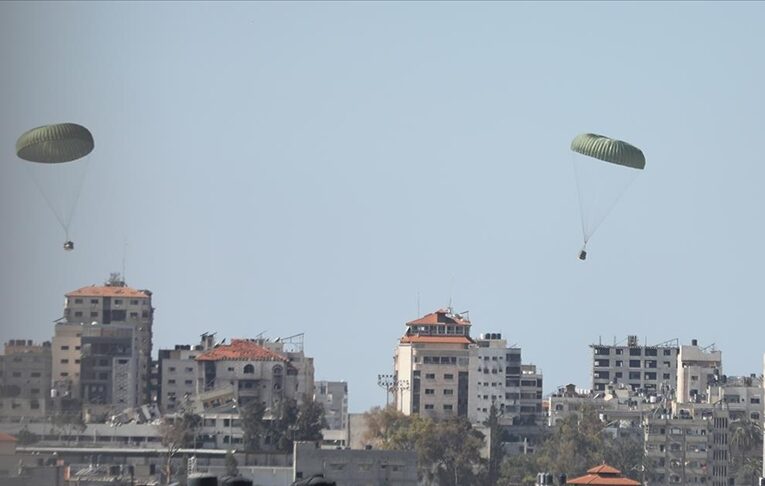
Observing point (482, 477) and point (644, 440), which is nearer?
point (482, 477)

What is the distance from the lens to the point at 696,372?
457 ft

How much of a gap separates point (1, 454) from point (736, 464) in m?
85.6

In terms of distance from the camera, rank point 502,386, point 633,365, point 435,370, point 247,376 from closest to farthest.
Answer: point 247,376 → point 435,370 → point 502,386 → point 633,365

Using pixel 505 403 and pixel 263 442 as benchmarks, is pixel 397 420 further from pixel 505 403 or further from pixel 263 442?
pixel 505 403

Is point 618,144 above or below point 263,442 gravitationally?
above

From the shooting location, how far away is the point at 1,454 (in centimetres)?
3794

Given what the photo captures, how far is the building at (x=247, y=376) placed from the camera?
120750 millimetres

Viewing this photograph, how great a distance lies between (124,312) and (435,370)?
531 inches

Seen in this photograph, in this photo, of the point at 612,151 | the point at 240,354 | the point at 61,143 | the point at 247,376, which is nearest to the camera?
the point at 61,143

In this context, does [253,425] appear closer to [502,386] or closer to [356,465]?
[356,465]

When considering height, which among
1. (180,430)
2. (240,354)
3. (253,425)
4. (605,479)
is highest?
(240,354)

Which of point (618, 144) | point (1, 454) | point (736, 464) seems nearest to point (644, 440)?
point (736, 464)

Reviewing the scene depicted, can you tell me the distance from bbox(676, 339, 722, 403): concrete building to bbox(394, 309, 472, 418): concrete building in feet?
37.3

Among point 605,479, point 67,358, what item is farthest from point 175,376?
point 605,479
